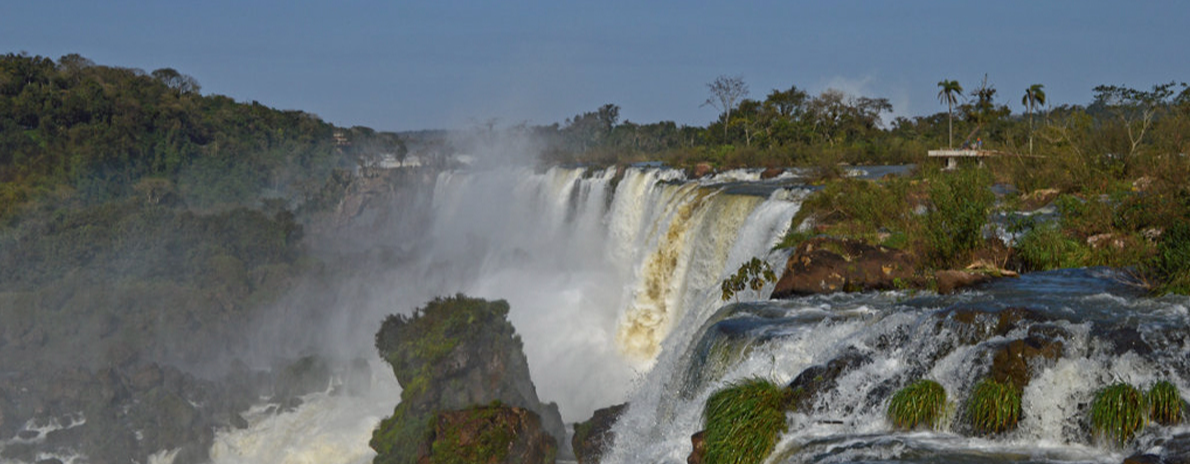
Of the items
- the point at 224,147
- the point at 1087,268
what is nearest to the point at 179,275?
the point at 224,147

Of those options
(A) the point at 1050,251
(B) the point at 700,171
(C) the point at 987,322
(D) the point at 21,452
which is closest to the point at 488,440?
(C) the point at 987,322

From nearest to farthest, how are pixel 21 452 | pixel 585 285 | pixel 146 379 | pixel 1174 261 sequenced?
pixel 1174 261, pixel 21 452, pixel 146 379, pixel 585 285

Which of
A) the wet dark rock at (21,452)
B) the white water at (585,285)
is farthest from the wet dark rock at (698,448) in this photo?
the wet dark rock at (21,452)

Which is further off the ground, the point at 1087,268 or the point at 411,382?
the point at 1087,268

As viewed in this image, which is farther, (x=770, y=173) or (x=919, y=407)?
(x=770, y=173)

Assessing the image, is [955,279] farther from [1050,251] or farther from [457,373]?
[457,373]

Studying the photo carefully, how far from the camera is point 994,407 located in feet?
20.2

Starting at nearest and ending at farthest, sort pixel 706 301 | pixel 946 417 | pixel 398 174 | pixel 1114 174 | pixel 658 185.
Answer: pixel 946 417 < pixel 706 301 < pixel 1114 174 < pixel 658 185 < pixel 398 174

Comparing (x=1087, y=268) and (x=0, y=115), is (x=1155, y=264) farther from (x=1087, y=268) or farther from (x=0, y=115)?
(x=0, y=115)

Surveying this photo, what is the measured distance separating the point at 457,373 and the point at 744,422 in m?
9.68

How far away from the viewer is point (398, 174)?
160 feet

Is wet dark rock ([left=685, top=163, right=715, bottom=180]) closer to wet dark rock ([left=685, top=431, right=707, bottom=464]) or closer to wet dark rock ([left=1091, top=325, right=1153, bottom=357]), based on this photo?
wet dark rock ([left=1091, top=325, right=1153, bottom=357])

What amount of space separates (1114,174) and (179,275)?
2752 cm

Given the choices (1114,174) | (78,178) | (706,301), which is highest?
(78,178)
